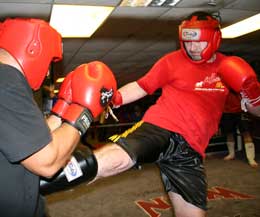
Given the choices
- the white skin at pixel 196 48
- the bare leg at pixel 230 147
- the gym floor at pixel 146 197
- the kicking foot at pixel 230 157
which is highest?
the white skin at pixel 196 48

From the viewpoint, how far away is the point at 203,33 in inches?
83.3

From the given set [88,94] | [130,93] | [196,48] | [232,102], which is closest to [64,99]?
[88,94]

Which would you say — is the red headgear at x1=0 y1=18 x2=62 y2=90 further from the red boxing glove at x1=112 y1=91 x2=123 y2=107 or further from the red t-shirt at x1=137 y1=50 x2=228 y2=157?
the red t-shirt at x1=137 y1=50 x2=228 y2=157

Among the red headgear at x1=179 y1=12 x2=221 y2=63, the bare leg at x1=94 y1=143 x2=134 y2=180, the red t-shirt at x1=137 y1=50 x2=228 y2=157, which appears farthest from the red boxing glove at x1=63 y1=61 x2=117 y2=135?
the red headgear at x1=179 y1=12 x2=221 y2=63

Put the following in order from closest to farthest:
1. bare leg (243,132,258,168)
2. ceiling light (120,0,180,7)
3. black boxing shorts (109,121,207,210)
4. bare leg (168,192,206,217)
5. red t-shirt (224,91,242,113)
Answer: black boxing shorts (109,121,207,210) → bare leg (168,192,206,217) → red t-shirt (224,91,242,113) → ceiling light (120,0,180,7) → bare leg (243,132,258,168)

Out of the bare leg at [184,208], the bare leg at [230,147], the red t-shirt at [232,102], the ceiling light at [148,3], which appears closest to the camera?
the bare leg at [184,208]

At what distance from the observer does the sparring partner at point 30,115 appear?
1017mm

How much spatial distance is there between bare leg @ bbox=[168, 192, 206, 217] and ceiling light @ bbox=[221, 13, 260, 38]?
3.73m

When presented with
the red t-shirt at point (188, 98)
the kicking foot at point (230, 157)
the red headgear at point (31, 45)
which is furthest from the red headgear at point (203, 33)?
the kicking foot at point (230, 157)

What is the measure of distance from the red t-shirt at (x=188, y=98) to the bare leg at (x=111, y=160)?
34cm

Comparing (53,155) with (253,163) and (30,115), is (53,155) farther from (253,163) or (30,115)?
(253,163)

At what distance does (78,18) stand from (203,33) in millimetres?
2730

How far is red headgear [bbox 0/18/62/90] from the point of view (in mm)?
1153

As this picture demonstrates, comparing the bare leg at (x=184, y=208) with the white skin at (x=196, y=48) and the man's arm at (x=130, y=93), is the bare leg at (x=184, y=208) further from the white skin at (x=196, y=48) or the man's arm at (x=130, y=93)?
Answer: the white skin at (x=196, y=48)
